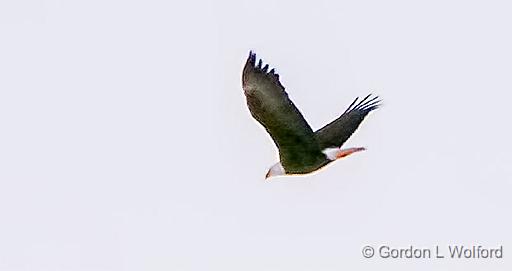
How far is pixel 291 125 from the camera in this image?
76.5ft

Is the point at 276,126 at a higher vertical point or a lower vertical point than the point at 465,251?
lower

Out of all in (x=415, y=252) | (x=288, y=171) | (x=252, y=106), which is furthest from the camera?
(x=415, y=252)

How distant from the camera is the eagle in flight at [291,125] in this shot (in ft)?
75.5

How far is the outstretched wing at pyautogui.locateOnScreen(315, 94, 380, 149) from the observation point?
80.0 feet

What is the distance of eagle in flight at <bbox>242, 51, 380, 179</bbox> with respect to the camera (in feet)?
75.5

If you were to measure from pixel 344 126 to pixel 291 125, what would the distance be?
5.50 ft

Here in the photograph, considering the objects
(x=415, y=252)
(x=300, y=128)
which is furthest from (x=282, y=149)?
(x=415, y=252)

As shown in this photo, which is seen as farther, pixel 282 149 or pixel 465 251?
pixel 465 251

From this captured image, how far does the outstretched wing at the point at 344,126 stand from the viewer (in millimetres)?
24375

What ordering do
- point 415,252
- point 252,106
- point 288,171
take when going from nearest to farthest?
point 252,106
point 288,171
point 415,252

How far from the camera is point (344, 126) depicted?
2486 centimetres

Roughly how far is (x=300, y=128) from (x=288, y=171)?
47.5 inches

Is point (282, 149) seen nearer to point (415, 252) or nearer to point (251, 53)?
point (251, 53)

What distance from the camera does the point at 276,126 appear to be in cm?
2330
